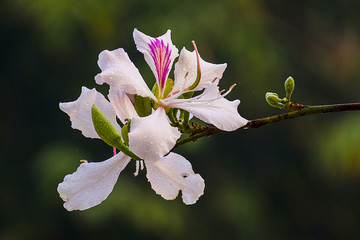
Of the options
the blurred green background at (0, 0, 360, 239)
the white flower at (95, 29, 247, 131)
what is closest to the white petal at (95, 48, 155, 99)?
the white flower at (95, 29, 247, 131)

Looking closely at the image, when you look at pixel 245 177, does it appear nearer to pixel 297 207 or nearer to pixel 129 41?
pixel 297 207

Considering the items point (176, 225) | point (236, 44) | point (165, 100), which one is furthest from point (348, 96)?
point (165, 100)

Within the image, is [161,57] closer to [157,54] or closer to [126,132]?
[157,54]

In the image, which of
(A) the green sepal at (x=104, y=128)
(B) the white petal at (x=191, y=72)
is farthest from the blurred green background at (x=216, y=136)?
(A) the green sepal at (x=104, y=128)

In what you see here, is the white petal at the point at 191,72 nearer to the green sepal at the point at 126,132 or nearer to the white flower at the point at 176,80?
the white flower at the point at 176,80

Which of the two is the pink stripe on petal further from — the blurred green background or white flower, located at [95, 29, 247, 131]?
the blurred green background

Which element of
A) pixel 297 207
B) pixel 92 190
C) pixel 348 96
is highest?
pixel 92 190
